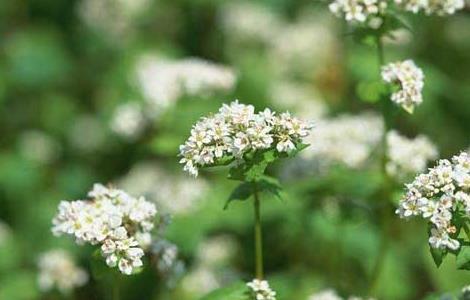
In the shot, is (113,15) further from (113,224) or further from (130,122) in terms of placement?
(113,224)

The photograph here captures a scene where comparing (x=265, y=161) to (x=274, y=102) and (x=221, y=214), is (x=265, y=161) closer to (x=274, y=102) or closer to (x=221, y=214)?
(x=221, y=214)

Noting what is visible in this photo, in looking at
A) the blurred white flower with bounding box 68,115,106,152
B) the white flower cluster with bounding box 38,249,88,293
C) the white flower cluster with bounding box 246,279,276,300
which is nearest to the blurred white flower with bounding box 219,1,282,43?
the blurred white flower with bounding box 68,115,106,152

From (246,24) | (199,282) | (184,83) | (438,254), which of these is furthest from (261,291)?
(246,24)

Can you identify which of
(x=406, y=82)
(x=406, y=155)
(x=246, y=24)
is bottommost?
(x=406, y=82)

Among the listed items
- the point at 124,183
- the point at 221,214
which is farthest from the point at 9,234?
the point at 221,214

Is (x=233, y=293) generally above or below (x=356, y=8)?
below

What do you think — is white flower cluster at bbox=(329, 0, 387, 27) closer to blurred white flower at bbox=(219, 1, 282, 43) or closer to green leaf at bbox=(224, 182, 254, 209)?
green leaf at bbox=(224, 182, 254, 209)

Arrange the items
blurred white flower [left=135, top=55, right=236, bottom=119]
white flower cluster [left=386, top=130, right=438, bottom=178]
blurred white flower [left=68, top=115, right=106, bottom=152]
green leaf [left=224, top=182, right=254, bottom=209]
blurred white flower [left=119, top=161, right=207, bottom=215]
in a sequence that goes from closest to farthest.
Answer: green leaf [left=224, top=182, right=254, bottom=209] → white flower cluster [left=386, top=130, right=438, bottom=178] → blurred white flower [left=135, top=55, right=236, bottom=119] → blurred white flower [left=119, top=161, right=207, bottom=215] → blurred white flower [left=68, top=115, right=106, bottom=152]

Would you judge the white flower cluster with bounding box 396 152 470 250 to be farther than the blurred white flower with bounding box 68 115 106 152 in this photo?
No
